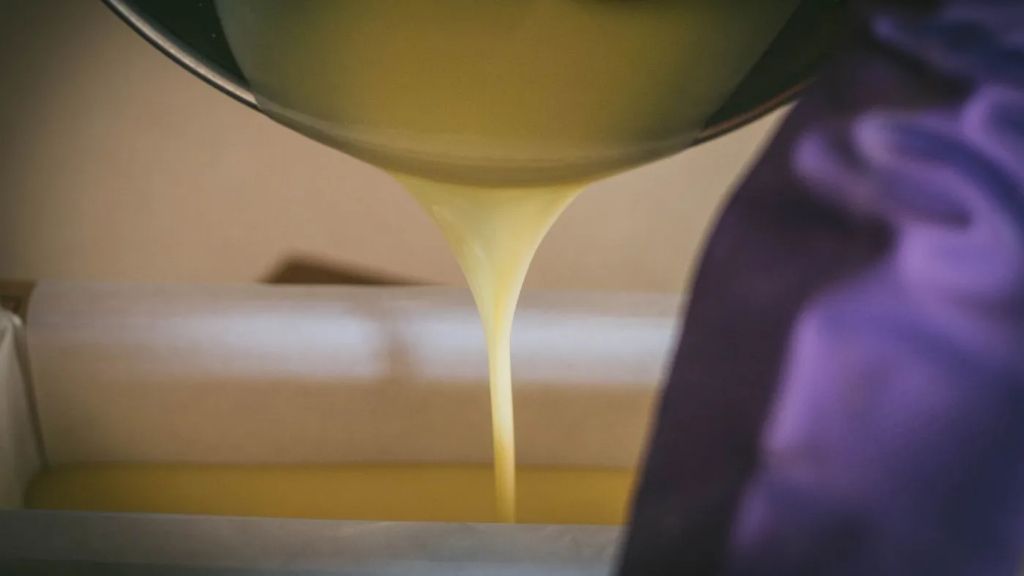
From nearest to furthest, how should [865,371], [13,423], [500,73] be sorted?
[865,371] < [500,73] < [13,423]

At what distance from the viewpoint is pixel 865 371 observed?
0.20 m

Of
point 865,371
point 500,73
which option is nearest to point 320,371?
point 500,73

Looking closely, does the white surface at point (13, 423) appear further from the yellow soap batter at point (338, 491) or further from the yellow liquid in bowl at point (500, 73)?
the yellow liquid in bowl at point (500, 73)

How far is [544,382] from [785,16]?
0.93 ft

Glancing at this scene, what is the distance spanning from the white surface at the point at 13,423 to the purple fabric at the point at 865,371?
18.9 inches

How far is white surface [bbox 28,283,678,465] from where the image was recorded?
61cm

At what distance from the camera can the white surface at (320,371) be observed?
606 mm

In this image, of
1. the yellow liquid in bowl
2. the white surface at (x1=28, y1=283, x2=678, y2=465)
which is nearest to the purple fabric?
the yellow liquid in bowl

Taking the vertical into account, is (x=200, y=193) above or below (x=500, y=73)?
above

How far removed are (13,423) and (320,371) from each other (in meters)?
0.18

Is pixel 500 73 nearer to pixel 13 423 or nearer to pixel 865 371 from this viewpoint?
pixel 865 371

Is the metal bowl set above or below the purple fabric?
above

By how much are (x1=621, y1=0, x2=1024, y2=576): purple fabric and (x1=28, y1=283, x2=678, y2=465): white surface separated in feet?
1.28

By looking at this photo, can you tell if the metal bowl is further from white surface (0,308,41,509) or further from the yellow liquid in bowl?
white surface (0,308,41,509)
